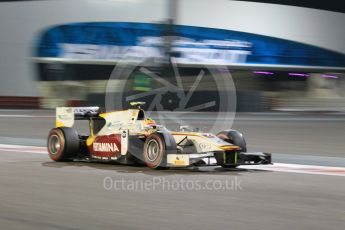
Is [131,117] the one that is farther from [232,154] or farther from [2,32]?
[2,32]

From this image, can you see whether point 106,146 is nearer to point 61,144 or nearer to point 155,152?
point 61,144

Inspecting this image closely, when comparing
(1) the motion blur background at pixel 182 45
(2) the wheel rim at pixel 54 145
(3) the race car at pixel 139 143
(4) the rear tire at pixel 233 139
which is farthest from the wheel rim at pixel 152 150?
(1) the motion blur background at pixel 182 45

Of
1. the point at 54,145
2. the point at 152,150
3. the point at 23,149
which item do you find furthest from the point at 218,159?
the point at 23,149

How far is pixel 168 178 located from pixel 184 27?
28.3 m

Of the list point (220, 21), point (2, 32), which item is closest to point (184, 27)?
point (220, 21)

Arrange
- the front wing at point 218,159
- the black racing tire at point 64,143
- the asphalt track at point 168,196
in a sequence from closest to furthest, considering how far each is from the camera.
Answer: the asphalt track at point 168,196 < the front wing at point 218,159 < the black racing tire at point 64,143

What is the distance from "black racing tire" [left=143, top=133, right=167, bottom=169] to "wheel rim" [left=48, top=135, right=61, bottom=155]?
5.02 feet

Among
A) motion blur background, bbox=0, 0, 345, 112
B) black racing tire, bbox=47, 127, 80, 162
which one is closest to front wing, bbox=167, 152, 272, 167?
black racing tire, bbox=47, 127, 80, 162

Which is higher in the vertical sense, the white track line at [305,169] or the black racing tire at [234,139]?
the black racing tire at [234,139]

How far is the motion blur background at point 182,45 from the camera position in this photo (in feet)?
110

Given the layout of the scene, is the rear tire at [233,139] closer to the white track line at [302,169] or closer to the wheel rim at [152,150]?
the white track line at [302,169]

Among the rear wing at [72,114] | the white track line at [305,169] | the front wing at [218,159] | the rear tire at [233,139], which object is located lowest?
the white track line at [305,169]

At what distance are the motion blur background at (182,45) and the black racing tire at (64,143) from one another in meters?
22.2

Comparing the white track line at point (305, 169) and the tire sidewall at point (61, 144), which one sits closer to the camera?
the white track line at point (305, 169)
